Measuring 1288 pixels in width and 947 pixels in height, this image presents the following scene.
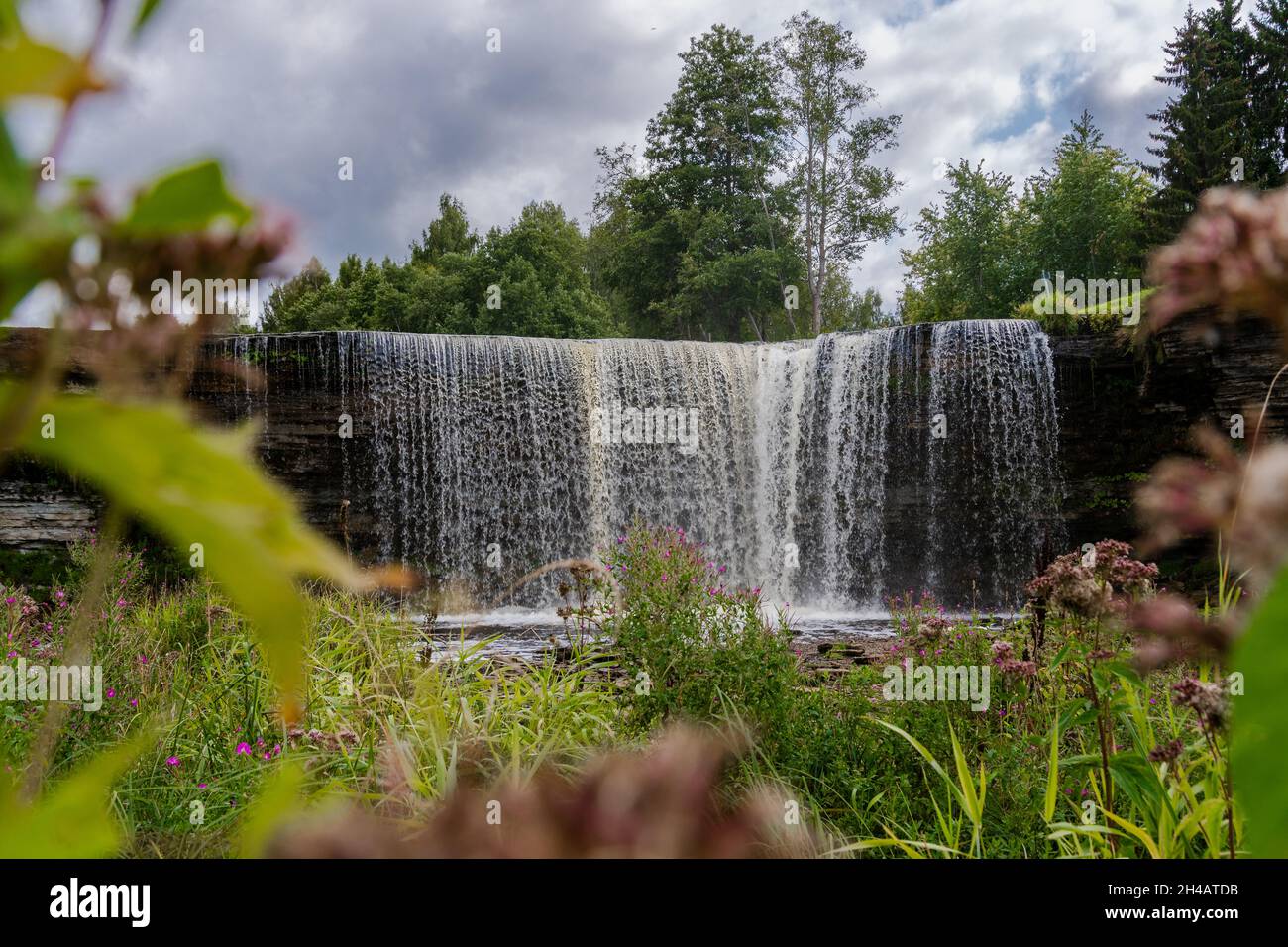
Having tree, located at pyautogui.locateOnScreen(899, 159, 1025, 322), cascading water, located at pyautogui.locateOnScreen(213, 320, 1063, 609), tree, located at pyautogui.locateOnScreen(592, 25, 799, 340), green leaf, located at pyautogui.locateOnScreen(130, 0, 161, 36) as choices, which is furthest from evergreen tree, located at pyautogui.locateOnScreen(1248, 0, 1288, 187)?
green leaf, located at pyautogui.locateOnScreen(130, 0, 161, 36)

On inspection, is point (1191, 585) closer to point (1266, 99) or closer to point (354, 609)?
point (354, 609)

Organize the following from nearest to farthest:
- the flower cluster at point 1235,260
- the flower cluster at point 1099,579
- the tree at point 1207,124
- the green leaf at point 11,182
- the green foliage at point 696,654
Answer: the green leaf at point 11,182
the flower cluster at point 1235,260
the flower cluster at point 1099,579
the green foliage at point 696,654
the tree at point 1207,124

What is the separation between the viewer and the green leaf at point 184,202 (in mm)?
313

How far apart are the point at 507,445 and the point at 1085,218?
25.6 m

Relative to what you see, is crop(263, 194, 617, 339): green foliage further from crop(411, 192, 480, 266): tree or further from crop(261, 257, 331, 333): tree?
crop(411, 192, 480, 266): tree

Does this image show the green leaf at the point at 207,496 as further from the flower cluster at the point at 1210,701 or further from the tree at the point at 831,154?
the tree at the point at 831,154

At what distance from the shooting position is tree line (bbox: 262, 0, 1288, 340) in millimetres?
28141

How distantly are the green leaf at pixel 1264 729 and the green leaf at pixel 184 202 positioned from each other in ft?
1.52

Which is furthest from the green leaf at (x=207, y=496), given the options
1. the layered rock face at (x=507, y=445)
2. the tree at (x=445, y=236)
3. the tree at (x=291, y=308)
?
the tree at (x=445, y=236)

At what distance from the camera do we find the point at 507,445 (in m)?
15.3

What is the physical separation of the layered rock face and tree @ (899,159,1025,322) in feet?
57.8

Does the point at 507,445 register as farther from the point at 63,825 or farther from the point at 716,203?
the point at 716,203

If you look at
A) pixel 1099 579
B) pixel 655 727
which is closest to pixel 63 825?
pixel 1099 579

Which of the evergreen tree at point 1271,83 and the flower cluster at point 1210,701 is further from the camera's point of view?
the evergreen tree at point 1271,83
